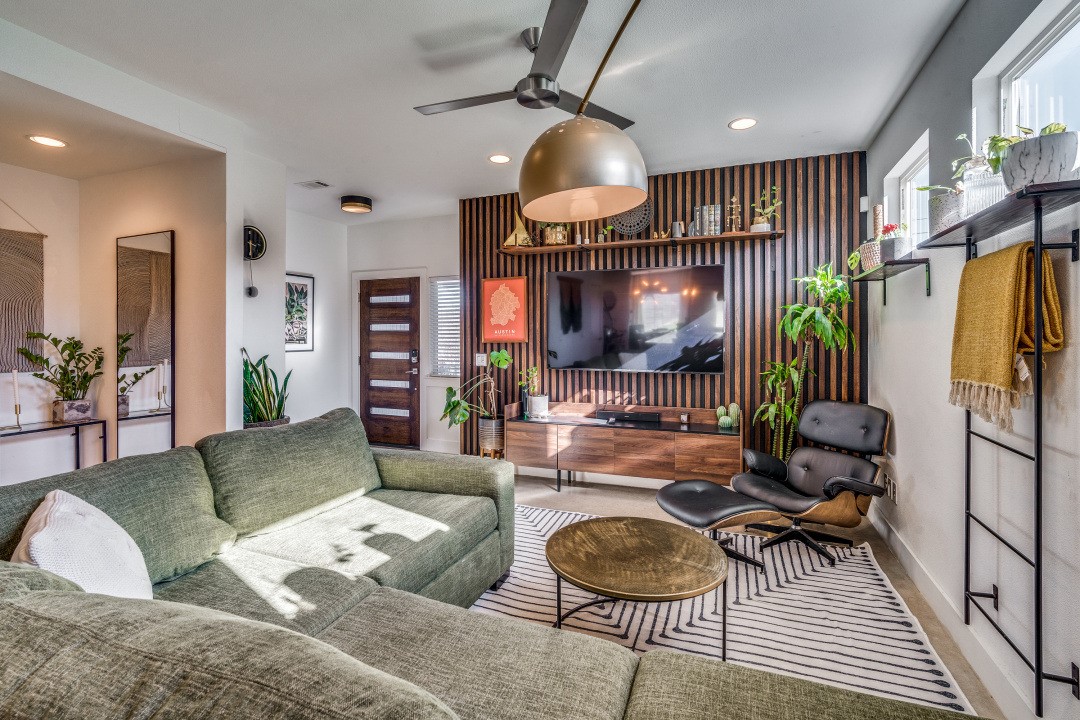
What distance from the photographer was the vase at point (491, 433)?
4508 millimetres

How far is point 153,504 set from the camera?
1748 millimetres

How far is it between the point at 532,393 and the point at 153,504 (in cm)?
320

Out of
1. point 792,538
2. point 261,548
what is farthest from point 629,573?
point 792,538

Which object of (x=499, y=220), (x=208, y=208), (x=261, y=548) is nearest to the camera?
(x=261, y=548)

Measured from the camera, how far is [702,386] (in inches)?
166

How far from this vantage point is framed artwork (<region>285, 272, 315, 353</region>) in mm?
5555

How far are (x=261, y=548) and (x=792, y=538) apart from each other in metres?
2.81

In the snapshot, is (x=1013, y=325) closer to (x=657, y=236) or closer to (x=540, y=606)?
(x=540, y=606)

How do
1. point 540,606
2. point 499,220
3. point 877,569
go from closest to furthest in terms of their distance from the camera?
point 540,606 < point 877,569 < point 499,220

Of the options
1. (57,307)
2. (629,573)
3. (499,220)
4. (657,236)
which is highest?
(499,220)

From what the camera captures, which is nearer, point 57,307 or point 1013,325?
point 1013,325

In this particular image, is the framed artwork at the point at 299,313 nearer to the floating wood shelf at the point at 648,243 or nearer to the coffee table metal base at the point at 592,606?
the floating wood shelf at the point at 648,243

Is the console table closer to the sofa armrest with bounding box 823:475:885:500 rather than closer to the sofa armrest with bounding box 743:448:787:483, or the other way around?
the sofa armrest with bounding box 743:448:787:483

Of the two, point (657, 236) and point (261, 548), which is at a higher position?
point (657, 236)
